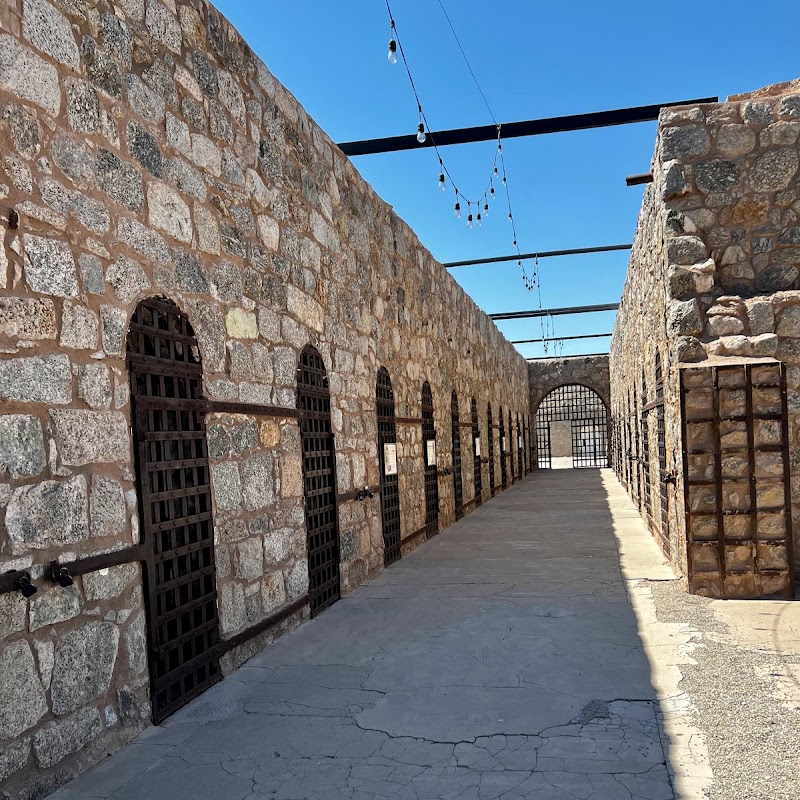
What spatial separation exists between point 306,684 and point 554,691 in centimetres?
121

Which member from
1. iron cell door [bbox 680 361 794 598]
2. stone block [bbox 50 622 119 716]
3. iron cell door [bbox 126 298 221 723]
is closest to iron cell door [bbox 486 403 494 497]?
iron cell door [bbox 680 361 794 598]

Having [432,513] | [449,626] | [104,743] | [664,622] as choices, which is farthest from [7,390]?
[432,513]

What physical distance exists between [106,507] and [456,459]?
8065mm

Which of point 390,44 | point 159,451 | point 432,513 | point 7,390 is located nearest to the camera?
point 7,390

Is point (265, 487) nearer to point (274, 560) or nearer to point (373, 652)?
point (274, 560)

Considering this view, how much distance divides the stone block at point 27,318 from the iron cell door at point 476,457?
986 cm

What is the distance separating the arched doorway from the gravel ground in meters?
20.7

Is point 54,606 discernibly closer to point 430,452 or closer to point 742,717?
point 742,717

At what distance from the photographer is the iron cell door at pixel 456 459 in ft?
34.3

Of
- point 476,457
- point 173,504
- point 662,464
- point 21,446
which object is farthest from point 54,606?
point 476,457

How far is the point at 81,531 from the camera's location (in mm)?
2703

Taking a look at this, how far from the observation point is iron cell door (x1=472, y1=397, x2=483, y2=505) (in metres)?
12.1

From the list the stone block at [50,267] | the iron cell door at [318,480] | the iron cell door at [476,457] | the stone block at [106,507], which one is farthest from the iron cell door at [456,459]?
the stone block at [50,267]

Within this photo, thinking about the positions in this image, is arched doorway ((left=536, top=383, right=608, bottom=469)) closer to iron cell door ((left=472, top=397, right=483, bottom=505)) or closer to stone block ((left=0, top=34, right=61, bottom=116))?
iron cell door ((left=472, top=397, right=483, bottom=505))
